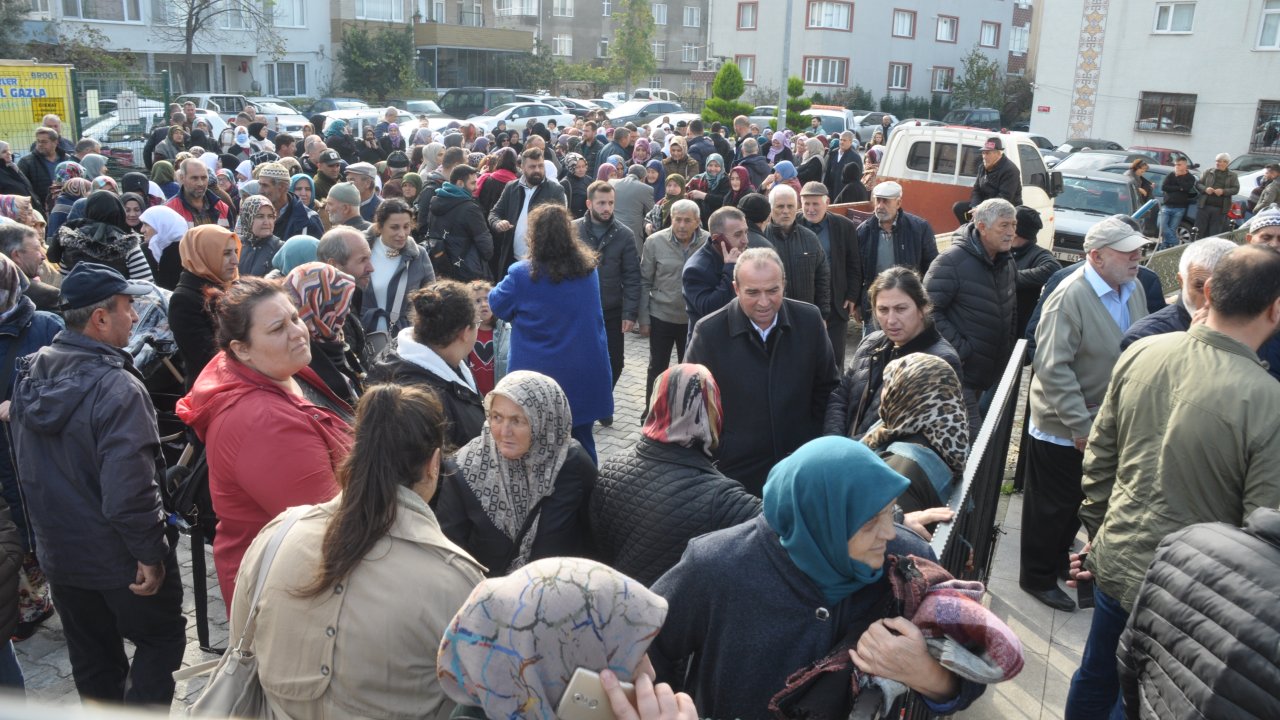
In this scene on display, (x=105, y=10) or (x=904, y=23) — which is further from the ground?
(x=904, y=23)

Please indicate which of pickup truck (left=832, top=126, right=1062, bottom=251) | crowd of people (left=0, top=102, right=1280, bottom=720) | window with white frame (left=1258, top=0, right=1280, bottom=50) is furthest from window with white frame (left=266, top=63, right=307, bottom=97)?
crowd of people (left=0, top=102, right=1280, bottom=720)

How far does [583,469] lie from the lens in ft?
10.8

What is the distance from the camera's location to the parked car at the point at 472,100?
37812 millimetres

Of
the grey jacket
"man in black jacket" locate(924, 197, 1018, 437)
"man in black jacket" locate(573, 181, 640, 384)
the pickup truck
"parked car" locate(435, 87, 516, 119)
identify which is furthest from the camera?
"parked car" locate(435, 87, 516, 119)

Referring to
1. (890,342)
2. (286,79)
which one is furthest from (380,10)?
(890,342)

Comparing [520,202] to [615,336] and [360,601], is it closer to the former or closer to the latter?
[615,336]

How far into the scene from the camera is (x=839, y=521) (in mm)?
2195

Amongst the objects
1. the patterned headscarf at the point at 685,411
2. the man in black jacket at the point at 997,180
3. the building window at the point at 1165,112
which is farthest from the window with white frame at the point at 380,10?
the patterned headscarf at the point at 685,411

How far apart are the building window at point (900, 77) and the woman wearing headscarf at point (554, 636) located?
58268 mm

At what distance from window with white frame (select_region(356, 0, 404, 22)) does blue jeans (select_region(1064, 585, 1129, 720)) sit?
169 feet

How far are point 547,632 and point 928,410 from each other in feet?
6.63

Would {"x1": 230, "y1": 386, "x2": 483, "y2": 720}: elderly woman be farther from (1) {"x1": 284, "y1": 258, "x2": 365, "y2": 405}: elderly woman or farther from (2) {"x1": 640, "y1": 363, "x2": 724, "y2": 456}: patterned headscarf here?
(1) {"x1": 284, "y1": 258, "x2": 365, "y2": 405}: elderly woman

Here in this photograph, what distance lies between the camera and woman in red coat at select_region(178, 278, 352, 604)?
3.07 metres

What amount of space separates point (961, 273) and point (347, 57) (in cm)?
4384
